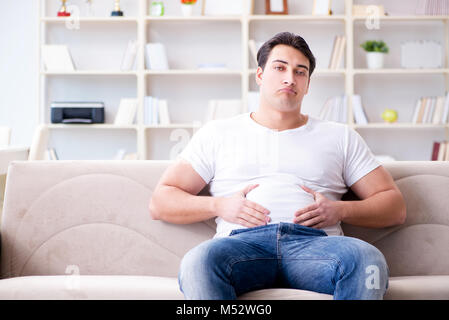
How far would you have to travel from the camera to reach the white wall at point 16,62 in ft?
15.0

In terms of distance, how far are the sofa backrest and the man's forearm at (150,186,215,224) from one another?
0.09 m

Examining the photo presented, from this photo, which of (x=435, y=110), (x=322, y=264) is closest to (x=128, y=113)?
(x=435, y=110)

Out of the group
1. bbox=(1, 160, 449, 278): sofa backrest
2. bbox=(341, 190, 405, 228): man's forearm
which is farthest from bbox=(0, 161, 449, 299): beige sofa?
bbox=(341, 190, 405, 228): man's forearm

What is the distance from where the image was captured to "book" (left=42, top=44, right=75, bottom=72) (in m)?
4.34

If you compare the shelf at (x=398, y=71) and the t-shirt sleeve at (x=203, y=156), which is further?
the shelf at (x=398, y=71)

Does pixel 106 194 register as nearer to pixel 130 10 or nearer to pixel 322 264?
pixel 322 264

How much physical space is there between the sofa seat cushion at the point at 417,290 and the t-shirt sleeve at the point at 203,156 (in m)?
0.63

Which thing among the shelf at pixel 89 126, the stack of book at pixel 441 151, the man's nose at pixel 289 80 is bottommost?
the stack of book at pixel 441 151

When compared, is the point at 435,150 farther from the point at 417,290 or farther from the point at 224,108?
the point at 417,290

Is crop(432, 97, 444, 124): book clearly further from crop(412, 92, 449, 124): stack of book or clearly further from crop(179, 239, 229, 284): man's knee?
crop(179, 239, 229, 284): man's knee

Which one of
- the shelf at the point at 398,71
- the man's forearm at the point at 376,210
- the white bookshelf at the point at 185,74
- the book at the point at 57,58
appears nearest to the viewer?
the man's forearm at the point at 376,210

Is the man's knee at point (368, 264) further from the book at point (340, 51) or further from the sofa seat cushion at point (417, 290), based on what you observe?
the book at point (340, 51)

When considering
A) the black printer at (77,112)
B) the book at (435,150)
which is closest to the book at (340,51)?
the book at (435,150)

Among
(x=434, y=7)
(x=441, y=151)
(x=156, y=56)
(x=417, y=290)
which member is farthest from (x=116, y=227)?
(x=434, y=7)
